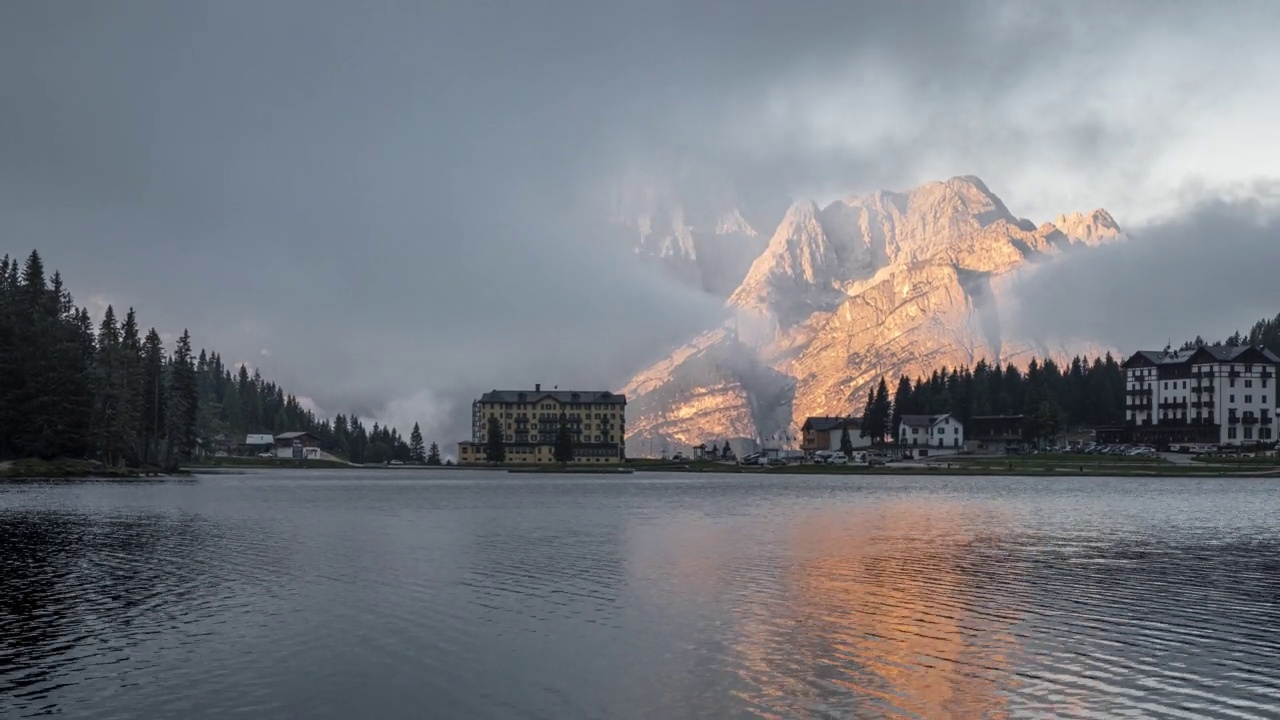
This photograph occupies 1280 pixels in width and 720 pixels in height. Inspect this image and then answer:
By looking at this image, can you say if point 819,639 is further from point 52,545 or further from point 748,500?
point 748,500

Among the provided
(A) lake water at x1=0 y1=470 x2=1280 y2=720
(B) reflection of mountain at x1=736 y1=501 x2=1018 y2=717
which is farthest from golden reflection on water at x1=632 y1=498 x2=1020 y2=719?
(A) lake water at x1=0 y1=470 x2=1280 y2=720

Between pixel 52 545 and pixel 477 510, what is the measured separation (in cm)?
4349

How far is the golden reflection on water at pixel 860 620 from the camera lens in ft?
87.4

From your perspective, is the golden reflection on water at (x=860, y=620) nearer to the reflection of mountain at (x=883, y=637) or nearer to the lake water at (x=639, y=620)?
the reflection of mountain at (x=883, y=637)

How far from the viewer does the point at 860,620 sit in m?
37.4

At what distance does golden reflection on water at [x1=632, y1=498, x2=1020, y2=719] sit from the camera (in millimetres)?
26625

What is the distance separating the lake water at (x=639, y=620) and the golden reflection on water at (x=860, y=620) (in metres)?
0.16

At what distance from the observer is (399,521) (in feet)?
282

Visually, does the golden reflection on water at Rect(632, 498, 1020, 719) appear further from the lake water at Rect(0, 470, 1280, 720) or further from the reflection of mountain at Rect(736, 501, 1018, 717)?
the lake water at Rect(0, 470, 1280, 720)

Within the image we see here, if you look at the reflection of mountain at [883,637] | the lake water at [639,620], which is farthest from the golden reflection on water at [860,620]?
the lake water at [639,620]

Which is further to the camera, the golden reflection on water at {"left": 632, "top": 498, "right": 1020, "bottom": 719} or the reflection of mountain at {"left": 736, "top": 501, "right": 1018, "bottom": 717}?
the reflection of mountain at {"left": 736, "top": 501, "right": 1018, "bottom": 717}

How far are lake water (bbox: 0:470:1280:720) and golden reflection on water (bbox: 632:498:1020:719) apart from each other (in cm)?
16

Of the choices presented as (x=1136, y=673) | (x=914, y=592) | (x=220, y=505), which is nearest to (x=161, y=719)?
(x=1136, y=673)

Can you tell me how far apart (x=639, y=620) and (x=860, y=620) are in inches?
309
